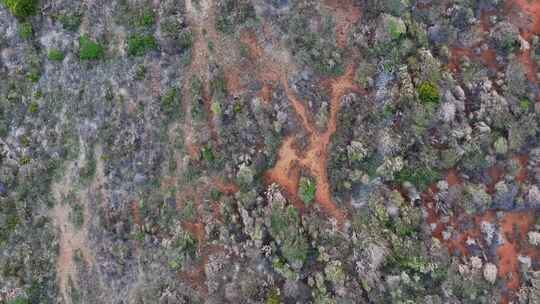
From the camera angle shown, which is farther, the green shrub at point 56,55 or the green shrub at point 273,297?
the green shrub at point 56,55

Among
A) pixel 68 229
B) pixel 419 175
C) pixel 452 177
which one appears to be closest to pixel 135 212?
pixel 68 229

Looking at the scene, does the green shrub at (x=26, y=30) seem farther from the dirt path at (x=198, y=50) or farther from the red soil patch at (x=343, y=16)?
the red soil patch at (x=343, y=16)

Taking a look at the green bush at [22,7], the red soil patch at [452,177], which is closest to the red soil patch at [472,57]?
the red soil patch at [452,177]

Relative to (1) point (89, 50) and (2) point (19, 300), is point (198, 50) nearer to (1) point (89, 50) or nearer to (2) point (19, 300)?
(1) point (89, 50)

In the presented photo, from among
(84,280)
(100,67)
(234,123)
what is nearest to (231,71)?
(234,123)

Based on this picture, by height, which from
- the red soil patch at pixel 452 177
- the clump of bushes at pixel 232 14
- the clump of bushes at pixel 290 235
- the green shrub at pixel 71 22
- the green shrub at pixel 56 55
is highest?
the clump of bushes at pixel 232 14

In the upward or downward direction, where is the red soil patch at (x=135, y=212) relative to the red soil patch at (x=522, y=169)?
downward

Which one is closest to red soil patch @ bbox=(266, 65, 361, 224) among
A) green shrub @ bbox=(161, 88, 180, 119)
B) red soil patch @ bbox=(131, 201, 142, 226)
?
green shrub @ bbox=(161, 88, 180, 119)

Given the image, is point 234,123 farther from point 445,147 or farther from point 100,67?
point 445,147
